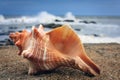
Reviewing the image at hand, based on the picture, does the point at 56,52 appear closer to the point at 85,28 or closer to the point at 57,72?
the point at 57,72

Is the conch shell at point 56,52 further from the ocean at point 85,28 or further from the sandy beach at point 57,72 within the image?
the ocean at point 85,28

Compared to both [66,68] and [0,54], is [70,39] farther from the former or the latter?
[0,54]

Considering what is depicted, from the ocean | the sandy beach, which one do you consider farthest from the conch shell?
the ocean

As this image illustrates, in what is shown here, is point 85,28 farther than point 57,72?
Yes

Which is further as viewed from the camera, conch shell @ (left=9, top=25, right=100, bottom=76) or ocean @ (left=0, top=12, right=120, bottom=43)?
ocean @ (left=0, top=12, right=120, bottom=43)

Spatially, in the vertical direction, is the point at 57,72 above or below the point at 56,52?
below

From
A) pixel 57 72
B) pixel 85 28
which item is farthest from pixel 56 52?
pixel 85 28

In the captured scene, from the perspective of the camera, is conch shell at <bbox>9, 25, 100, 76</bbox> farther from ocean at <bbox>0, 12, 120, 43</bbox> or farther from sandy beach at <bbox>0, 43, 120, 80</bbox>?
ocean at <bbox>0, 12, 120, 43</bbox>

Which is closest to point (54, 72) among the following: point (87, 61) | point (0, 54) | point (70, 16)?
point (87, 61)
